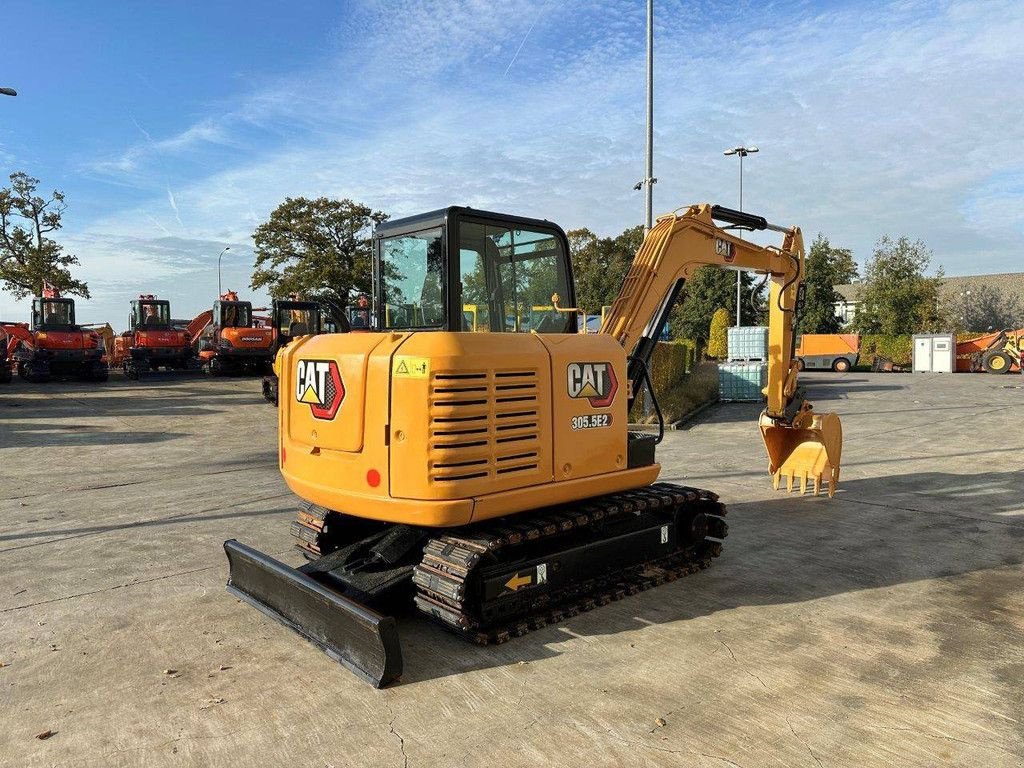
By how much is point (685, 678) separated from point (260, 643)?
110 inches

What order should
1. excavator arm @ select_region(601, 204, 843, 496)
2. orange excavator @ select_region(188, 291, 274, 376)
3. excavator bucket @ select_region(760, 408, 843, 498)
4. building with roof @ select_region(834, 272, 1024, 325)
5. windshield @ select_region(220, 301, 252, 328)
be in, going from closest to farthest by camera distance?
excavator arm @ select_region(601, 204, 843, 496), excavator bucket @ select_region(760, 408, 843, 498), orange excavator @ select_region(188, 291, 274, 376), windshield @ select_region(220, 301, 252, 328), building with roof @ select_region(834, 272, 1024, 325)

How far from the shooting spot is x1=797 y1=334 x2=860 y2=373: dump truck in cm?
3641

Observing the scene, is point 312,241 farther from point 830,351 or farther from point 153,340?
point 830,351

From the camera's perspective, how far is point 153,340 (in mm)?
29297

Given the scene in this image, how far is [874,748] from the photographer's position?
362 cm

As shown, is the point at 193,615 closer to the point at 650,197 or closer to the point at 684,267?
the point at 684,267

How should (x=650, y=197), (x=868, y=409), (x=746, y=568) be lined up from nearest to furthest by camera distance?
(x=746, y=568) < (x=650, y=197) < (x=868, y=409)

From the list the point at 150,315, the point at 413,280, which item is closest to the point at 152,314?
the point at 150,315

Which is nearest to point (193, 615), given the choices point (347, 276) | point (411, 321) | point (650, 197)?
point (411, 321)

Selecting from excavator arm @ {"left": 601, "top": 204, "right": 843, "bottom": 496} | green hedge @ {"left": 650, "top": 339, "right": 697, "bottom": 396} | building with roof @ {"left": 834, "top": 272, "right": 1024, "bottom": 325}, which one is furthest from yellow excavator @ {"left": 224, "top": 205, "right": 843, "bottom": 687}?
building with roof @ {"left": 834, "top": 272, "right": 1024, "bottom": 325}

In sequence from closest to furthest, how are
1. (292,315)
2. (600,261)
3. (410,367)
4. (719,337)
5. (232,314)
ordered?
1. (410,367)
2. (292,315)
3. (232,314)
4. (719,337)
5. (600,261)

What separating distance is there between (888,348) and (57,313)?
3894 cm

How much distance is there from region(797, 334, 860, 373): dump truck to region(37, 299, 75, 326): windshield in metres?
31.5

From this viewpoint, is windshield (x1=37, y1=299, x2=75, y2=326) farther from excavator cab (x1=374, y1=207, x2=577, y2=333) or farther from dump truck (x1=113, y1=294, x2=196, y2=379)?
excavator cab (x1=374, y1=207, x2=577, y2=333)
